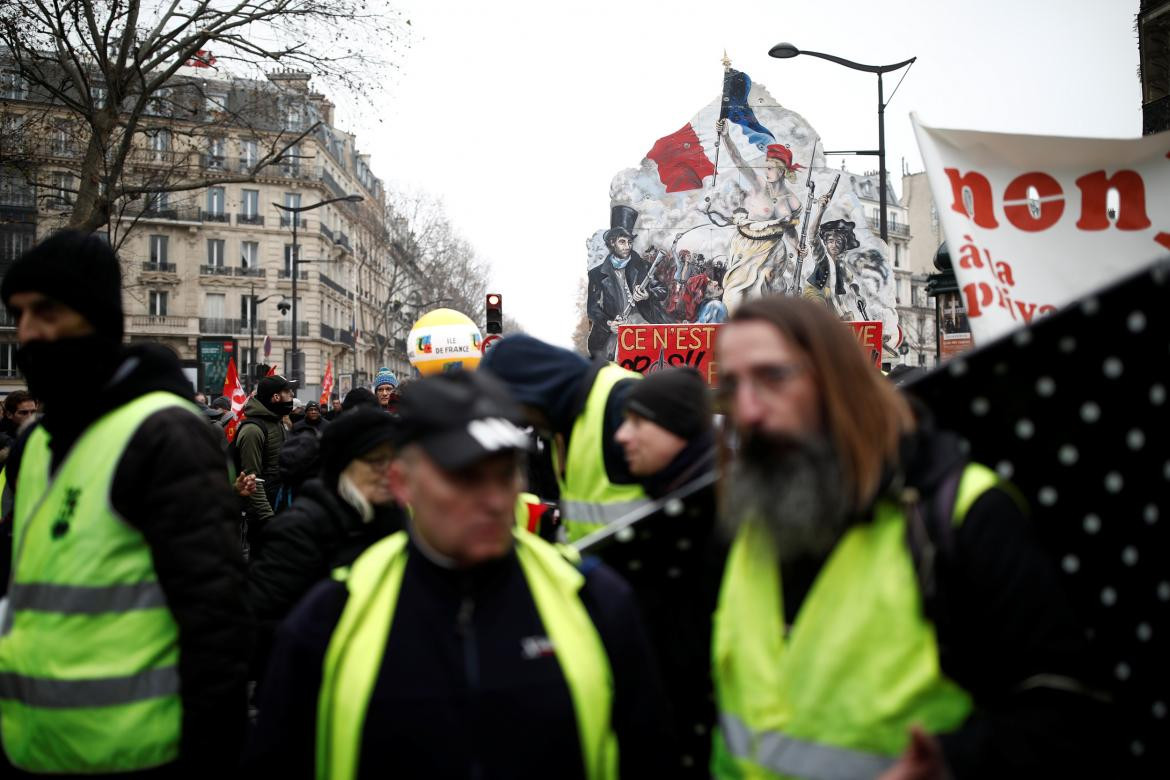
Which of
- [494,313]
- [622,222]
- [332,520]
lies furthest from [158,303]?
[332,520]

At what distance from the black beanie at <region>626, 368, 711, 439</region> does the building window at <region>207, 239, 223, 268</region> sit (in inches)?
2546

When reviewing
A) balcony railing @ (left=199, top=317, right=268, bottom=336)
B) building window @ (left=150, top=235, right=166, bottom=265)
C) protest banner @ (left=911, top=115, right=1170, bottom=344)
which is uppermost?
building window @ (left=150, top=235, right=166, bottom=265)

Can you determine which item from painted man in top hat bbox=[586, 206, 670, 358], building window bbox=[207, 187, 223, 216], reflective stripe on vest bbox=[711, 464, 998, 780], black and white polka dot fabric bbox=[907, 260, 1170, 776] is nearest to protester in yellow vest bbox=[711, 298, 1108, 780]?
reflective stripe on vest bbox=[711, 464, 998, 780]

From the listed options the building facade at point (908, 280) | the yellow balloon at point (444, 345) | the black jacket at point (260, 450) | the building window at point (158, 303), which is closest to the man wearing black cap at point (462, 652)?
the yellow balloon at point (444, 345)

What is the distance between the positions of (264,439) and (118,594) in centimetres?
698

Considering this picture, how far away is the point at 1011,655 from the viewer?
5.58 feet

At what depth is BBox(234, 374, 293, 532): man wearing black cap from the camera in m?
9.05

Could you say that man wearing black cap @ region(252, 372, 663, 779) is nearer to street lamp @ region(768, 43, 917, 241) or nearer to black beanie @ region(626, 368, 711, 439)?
black beanie @ region(626, 368, 711, 439)

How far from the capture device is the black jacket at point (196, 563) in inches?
99.1

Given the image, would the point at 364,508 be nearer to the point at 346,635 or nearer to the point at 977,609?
the point at 346,635

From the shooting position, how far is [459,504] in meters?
2.00

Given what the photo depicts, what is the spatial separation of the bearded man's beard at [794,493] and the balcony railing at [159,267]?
215ft

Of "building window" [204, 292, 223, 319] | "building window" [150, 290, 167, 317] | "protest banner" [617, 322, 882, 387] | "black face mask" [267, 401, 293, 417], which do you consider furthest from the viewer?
"building window" [204, 292, 223, 319]

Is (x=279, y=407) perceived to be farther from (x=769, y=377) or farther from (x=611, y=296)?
(x=611, y=296)
